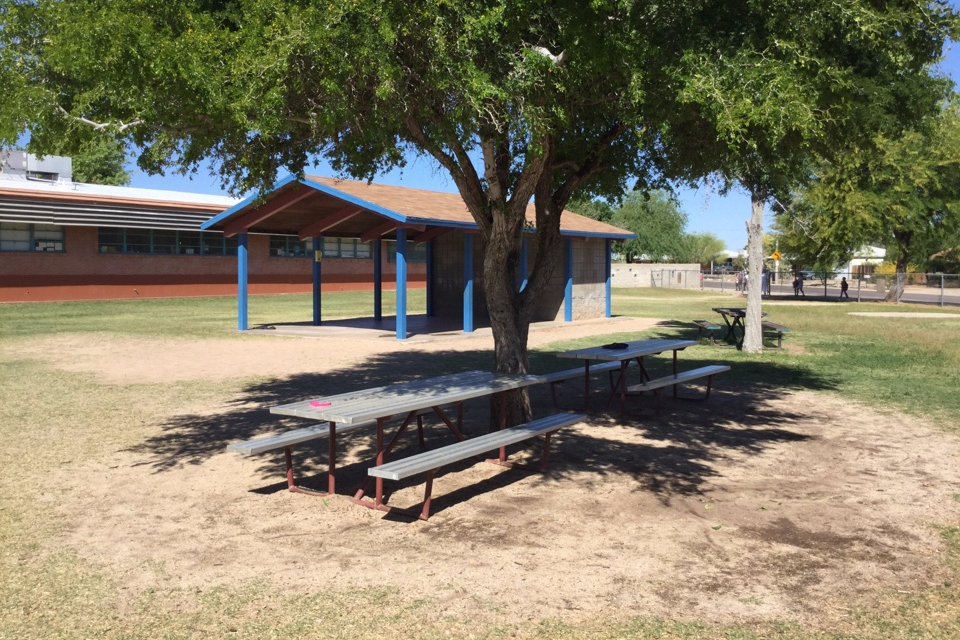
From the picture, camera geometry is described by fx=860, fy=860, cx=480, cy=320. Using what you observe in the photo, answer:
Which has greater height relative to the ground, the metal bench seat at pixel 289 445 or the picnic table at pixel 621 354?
the picnic table at pixel 621 354

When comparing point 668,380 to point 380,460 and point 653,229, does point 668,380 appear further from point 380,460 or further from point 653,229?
point 653,229

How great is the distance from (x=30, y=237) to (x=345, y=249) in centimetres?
1471

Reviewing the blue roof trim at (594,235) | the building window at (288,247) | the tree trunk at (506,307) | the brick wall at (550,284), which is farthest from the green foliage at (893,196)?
the tree trunk at (506,307)

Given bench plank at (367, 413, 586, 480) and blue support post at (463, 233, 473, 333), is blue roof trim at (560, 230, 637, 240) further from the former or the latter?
bench plank at (367, 413, 586, 480)

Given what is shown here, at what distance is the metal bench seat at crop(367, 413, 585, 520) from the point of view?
5.65 metres

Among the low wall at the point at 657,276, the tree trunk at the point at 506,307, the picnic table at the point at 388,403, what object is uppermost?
the low wall at the point at 657,276

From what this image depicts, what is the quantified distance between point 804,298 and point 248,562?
4173 cm

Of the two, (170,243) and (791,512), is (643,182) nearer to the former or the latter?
(791,512)

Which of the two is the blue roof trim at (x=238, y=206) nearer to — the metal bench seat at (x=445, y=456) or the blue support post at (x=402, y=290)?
the blue support post at (x=402, y=290)

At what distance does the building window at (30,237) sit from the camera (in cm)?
2995

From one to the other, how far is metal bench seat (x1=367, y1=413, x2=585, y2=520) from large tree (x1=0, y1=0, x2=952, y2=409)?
2.28 metres

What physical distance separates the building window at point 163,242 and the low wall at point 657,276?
3010 centimetres

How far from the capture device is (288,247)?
39812 millimetres

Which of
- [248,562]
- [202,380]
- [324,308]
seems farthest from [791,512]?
[324,308]
